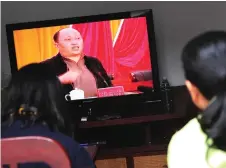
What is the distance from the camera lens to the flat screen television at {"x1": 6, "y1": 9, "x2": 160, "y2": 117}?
318 centimetres

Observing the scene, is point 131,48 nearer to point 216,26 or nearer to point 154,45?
point 154,45

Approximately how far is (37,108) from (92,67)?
5.02 feet

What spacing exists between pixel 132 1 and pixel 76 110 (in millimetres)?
948

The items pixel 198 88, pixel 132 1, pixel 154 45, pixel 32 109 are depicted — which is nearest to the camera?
pixel 198 88

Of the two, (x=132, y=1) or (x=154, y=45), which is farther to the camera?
(x=132, y=1)

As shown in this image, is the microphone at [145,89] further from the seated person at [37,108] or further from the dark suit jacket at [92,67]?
the seated person at [37,108]

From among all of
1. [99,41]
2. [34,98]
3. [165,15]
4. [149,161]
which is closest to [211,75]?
[34,98]

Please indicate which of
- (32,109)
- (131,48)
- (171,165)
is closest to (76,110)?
(131,48)

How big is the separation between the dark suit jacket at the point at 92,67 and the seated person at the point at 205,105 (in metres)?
2.12

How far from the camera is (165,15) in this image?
3.38 metres

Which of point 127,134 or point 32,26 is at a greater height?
Answer: point 32,26

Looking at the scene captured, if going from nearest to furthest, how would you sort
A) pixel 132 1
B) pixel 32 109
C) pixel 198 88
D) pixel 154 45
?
pixel 198 88 < pixel 32 109 < pixel 154 45 < pixel 132 1

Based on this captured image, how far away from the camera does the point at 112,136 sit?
131 inches

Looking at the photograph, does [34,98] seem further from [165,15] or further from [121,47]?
[165,15]
